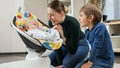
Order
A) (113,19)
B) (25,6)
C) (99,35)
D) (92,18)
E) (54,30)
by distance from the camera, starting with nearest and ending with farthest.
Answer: (99,35)
(92,18)
(54,30)
(113,19)
(25,6)

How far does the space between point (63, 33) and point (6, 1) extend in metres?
2.76

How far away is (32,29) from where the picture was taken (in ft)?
6.10

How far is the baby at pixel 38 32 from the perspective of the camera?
1.79m

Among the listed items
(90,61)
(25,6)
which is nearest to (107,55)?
(90,61)

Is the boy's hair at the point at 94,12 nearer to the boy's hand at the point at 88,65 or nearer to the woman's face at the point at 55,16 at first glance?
the woman's face at the point at 55,16

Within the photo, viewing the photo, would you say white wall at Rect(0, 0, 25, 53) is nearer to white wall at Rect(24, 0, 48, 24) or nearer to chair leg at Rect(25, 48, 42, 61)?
white wall at Rect(24, 0, 48, 24)

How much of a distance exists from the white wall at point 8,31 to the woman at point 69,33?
2522mm

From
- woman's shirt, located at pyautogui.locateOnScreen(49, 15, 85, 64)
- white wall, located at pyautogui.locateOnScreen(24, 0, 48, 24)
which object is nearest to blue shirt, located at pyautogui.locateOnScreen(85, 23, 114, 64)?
woman's shirt, located at pyautogui.locateOnScreen(49, 15, 85, 64)

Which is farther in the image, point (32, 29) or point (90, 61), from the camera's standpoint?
point (32, 29)

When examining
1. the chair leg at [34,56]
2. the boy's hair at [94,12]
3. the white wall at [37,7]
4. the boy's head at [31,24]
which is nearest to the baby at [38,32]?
the boy's head at [31,24]

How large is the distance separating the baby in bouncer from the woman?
72 mm

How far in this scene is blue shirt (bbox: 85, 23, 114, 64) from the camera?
Result: 1593 mm

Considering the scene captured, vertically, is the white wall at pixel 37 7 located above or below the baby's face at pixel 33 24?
below

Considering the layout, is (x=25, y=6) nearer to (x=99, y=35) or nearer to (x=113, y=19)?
(x=113, y=19)
